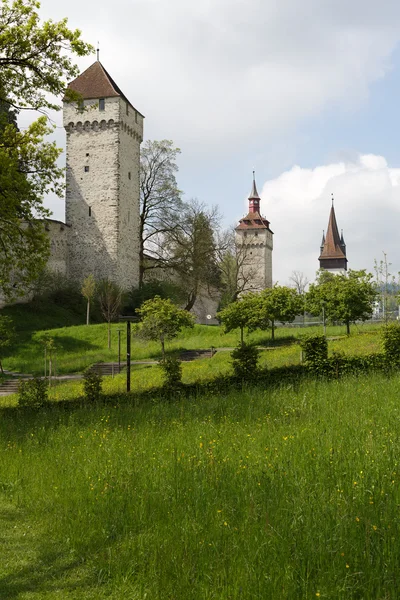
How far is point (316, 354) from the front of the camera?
15.8 m

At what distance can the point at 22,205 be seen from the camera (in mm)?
15109

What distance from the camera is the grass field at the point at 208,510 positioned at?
4410mm

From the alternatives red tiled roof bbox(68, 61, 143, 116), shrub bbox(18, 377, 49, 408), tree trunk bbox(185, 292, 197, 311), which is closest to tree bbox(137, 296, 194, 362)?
shrub bbox(18, 377, 49, 408)

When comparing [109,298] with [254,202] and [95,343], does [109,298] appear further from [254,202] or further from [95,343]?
[254,202]

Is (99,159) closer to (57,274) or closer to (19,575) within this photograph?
(57,274)

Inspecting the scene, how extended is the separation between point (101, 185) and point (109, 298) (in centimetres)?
1092

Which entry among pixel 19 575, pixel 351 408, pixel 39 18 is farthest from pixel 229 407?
pixel 39 18

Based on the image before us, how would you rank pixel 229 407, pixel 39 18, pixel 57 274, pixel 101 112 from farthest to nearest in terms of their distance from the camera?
pixel 101 112
pixel 57 274
pixel 39 18
pixel 229 407

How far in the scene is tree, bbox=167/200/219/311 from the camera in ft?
168

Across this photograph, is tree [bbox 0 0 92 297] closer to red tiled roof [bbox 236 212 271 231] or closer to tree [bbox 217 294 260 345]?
tree [bbox 217 294 260 345]

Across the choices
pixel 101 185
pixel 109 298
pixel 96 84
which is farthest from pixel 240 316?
pixel 96 84

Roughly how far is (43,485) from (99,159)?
145 ft

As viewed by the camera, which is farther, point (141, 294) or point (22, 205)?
point (141, 294)

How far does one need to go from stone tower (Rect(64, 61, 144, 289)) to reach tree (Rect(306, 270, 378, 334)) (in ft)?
54.0
